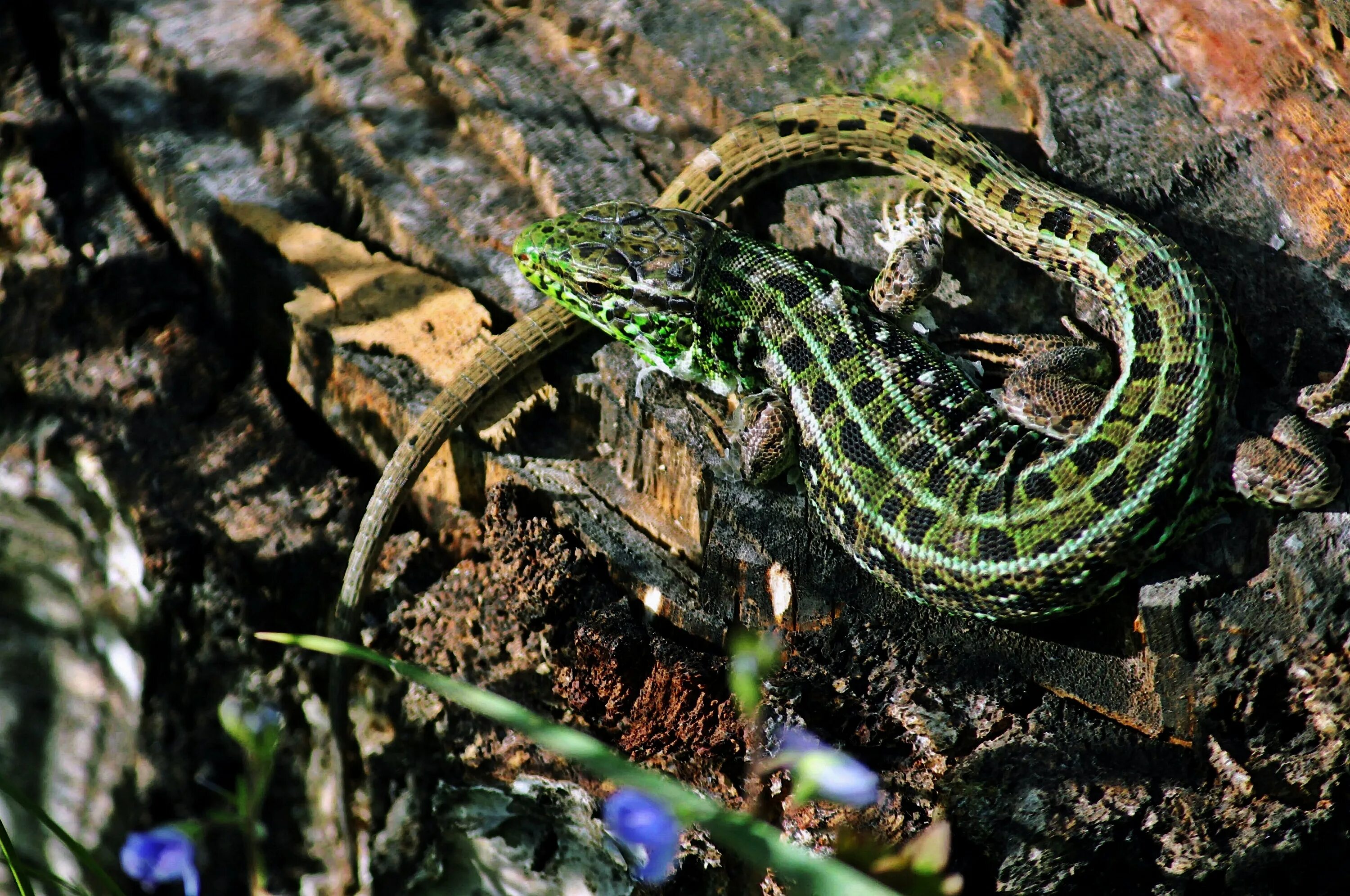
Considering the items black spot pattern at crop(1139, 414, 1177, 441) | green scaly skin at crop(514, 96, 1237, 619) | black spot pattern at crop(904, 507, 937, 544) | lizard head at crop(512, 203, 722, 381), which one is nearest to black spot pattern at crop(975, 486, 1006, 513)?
green scaly skin at crop(514, 96, 1237, 619)

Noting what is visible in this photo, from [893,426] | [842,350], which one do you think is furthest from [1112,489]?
[842,350]

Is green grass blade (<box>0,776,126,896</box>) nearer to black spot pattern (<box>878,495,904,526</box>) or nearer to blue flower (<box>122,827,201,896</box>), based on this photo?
blue flower (<box>122,827,201,896</box>)

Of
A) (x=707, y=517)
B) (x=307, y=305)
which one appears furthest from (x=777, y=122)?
(x=307, y=305)

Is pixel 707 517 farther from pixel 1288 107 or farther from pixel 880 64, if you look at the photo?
pixel 1288 107

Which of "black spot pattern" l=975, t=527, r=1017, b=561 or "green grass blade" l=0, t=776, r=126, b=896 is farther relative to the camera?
"black spot pattern" l=975, t=527, r=1017, b=561

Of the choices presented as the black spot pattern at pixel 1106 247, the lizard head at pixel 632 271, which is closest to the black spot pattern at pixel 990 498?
the black spot pattern at pixel 1106 247

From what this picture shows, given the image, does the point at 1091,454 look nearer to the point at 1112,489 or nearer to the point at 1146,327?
the point at 1112,489
